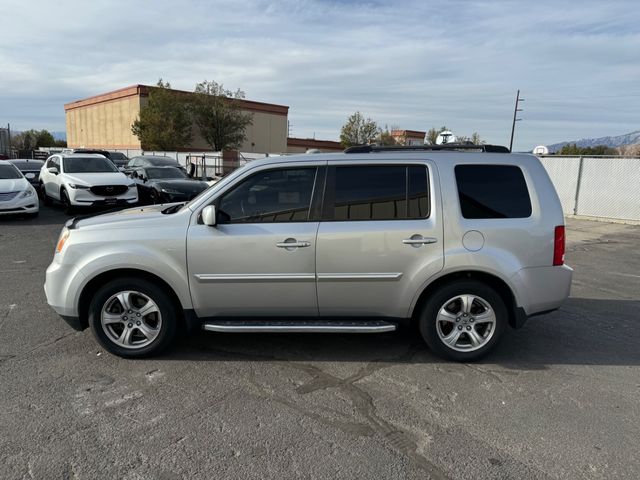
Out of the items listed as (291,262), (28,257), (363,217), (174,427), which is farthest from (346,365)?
(28,257)

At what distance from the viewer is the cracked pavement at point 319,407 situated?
279cm

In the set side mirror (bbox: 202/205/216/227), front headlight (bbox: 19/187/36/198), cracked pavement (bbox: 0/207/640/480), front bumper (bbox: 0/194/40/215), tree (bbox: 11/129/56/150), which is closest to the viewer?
cracked pavement (bbox: 0/207/640/480)

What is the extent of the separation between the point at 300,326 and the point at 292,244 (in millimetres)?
712

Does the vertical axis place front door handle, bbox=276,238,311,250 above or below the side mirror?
below

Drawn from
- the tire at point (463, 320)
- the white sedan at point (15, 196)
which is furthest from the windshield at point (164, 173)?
the tire at point (463, 320)

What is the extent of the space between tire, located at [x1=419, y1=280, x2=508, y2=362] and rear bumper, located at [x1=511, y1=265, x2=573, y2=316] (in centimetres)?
19

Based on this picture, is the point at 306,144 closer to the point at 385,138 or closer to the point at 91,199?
the point at 385,138

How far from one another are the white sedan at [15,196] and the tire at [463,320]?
11745 millimetres

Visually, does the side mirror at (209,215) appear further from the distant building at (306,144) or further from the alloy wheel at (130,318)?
the distant building at (306,144)

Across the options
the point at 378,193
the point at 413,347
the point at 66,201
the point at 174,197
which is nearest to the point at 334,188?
the point at 378,193

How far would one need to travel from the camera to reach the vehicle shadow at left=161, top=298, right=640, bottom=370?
13.9 ft

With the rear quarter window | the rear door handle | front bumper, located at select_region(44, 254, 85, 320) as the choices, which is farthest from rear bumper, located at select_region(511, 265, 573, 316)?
front bumper, located at select_region(44, 254, 85, 320)

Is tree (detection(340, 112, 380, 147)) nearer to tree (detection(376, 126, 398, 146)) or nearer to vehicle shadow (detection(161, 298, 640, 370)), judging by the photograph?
tree (detection(376, 126, 398, 146))

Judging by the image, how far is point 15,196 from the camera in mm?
11992
